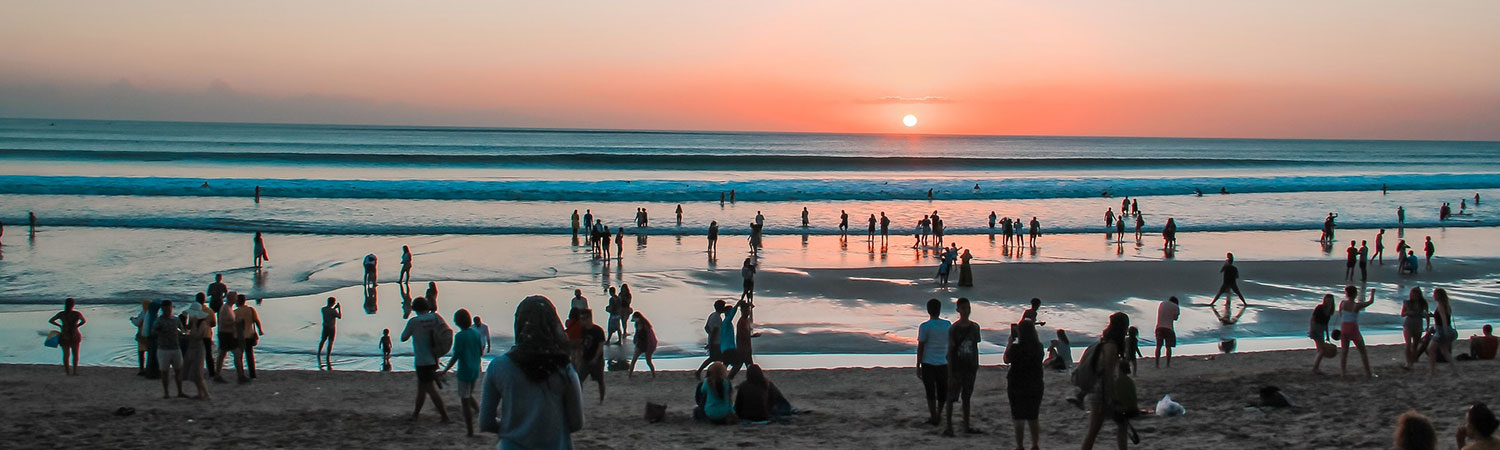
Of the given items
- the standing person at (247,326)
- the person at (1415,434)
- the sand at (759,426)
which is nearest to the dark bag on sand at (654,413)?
the sand at (759,426)

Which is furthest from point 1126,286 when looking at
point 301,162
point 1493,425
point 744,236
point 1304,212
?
point 301,162

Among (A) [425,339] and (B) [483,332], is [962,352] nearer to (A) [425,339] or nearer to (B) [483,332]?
(A) [425,339]

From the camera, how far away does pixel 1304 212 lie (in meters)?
45.9

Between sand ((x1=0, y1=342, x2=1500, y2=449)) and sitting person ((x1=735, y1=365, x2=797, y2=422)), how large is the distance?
0.55 ft

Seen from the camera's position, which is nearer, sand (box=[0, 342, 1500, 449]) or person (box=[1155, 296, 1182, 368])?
sand (box=[0, 342, 1500, 449])

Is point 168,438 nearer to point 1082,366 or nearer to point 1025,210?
point 1082,366

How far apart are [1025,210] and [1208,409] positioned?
38.9 metres

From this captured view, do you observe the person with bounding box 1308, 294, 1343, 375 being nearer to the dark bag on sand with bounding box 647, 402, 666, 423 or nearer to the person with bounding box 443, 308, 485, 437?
the dark bag on sand with bounding box 647, 402, 666, 423

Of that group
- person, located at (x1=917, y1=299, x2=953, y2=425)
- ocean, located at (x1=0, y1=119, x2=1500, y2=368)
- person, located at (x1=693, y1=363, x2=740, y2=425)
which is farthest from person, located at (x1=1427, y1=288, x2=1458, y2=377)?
person, located at (x1=693, y1=363, x2=740, y2=425)

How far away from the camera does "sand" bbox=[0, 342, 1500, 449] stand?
8.58 meters

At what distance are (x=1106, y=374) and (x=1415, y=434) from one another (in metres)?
2.51

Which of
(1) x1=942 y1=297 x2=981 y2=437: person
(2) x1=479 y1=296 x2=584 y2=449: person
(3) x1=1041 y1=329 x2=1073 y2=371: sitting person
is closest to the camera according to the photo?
(2) x1=479 y1=296 x2=584 y2=449: person

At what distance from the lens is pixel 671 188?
6194 cm

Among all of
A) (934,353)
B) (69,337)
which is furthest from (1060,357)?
(69,337)
